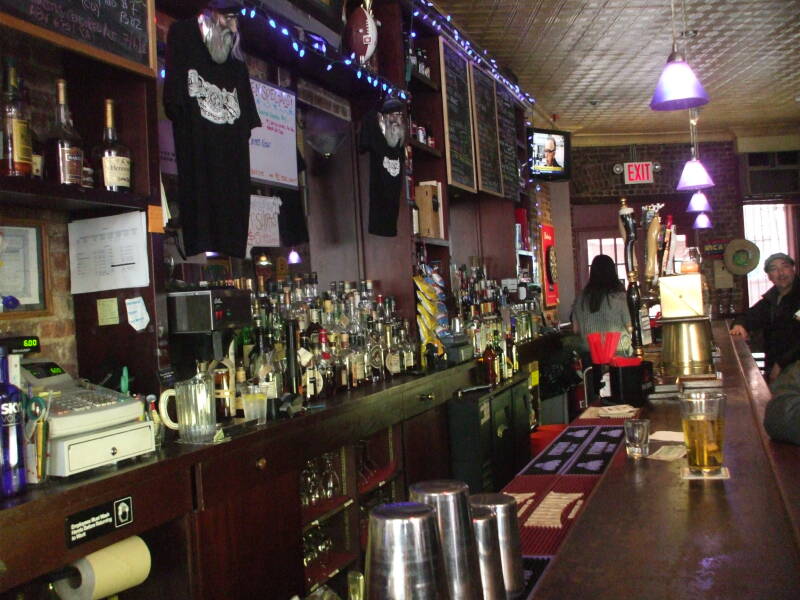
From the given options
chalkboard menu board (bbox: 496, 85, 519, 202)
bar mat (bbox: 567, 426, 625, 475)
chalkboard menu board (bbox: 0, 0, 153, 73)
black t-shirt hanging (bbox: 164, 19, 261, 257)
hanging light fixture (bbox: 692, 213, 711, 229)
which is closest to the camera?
chalkboard menu board (bbox: 0, 0, 153, 73)

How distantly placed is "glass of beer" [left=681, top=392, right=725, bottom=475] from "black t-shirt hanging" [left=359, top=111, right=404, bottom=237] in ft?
9.82

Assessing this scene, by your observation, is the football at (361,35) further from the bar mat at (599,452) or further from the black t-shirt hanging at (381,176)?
the bar mat at (599,452)

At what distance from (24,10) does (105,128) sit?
50cm

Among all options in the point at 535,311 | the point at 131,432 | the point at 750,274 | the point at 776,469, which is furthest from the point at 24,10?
the point at 750,274

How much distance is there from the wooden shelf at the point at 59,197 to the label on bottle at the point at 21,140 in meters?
0.10

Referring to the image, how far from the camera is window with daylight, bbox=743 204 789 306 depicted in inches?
533

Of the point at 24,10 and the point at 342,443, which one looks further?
the point at 342,443

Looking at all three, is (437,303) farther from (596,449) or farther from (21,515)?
(21,515)

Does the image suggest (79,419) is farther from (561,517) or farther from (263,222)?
(263,222)

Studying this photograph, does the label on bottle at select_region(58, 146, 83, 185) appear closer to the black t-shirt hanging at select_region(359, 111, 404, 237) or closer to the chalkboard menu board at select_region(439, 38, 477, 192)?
the black t-shirt hanging at select_region(359, 111, 404, 237)

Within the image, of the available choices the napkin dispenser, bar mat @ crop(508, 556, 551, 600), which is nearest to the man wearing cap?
the napkin dispenser

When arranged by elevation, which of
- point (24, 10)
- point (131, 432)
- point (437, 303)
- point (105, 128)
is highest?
point (24, 10)

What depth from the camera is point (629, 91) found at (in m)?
9.63

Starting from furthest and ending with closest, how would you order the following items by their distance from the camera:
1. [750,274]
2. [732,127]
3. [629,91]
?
[750,274], [732,127], [629,91]
